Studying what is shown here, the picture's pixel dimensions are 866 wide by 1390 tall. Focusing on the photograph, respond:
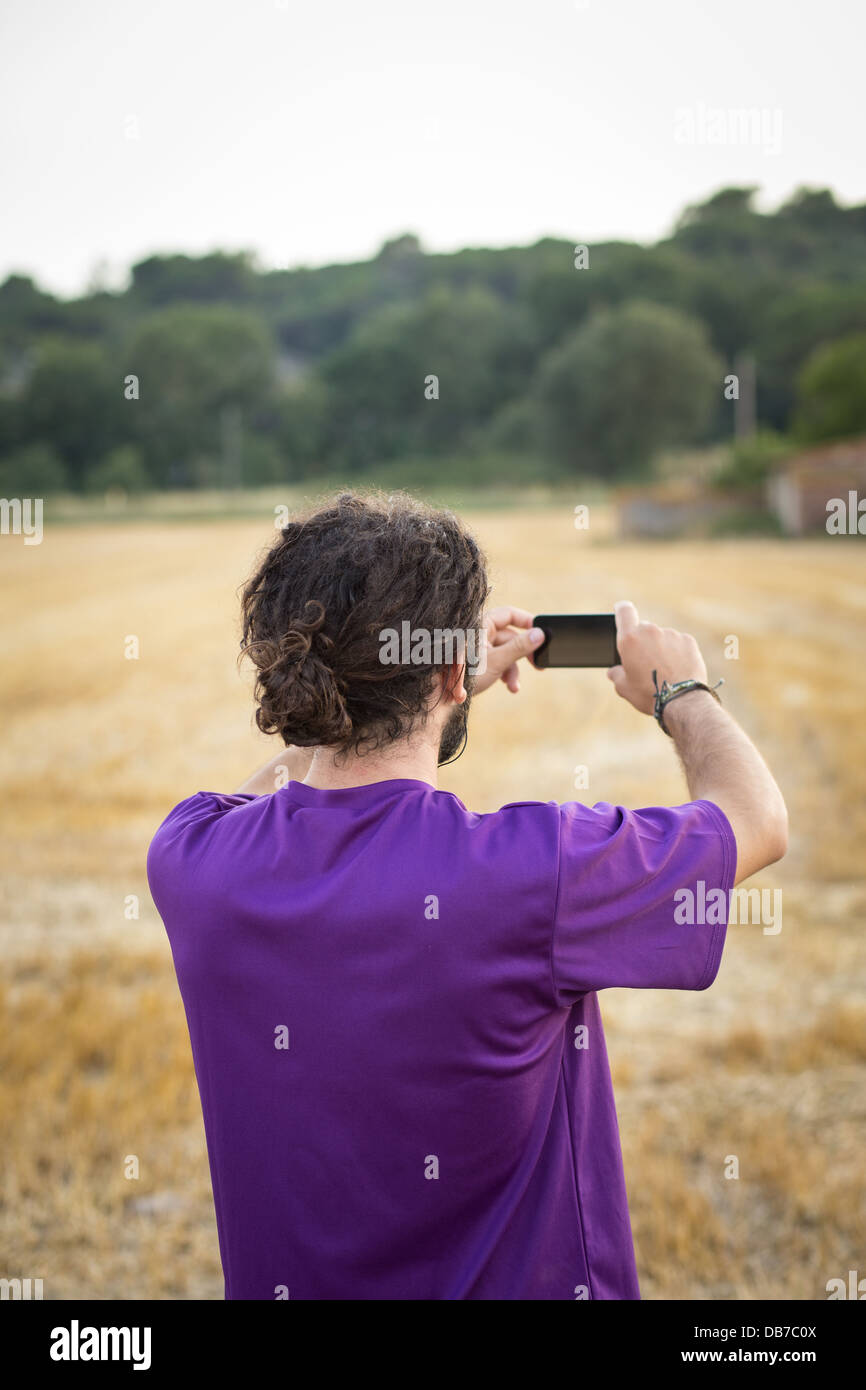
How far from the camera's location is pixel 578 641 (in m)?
1.82

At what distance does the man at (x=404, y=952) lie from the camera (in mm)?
1268

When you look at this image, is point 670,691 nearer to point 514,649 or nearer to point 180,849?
point 514,649

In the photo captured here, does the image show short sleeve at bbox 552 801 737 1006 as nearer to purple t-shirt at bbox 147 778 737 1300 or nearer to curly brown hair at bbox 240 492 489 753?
purple t-shirt at bbox 147 778 737 1300

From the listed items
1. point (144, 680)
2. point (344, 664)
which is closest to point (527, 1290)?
point (344, 664)

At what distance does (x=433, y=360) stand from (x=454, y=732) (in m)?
50.3

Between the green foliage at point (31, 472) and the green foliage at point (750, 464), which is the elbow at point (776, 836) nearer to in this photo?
the green foliage at point (750, 464)

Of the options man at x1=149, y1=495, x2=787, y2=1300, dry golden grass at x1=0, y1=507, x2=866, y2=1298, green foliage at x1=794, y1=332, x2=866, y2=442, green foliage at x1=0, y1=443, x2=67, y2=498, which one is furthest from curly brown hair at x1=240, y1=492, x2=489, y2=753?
green foliage at x1=794, y1=332, x2=866, y2=442

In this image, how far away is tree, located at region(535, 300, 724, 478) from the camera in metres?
59.6

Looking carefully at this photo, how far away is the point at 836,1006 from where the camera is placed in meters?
4.98

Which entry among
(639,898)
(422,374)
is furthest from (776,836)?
(422,374)

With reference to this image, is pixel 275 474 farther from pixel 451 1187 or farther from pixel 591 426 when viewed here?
pixel 451 1187

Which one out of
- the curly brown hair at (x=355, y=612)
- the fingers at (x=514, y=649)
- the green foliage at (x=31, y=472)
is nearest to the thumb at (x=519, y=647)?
the fingers at (x=514, y=649)

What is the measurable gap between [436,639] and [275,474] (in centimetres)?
4636

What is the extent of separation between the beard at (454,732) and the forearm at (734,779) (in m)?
0.31
